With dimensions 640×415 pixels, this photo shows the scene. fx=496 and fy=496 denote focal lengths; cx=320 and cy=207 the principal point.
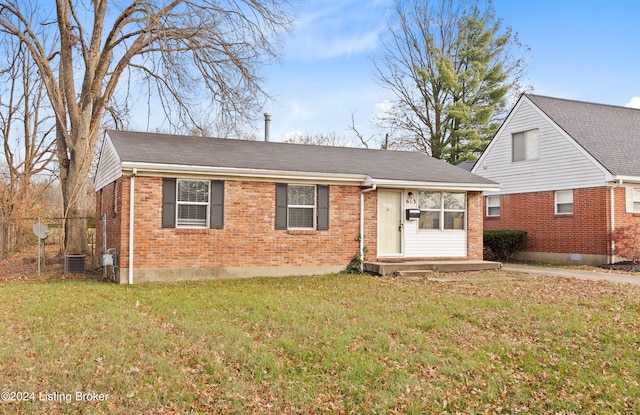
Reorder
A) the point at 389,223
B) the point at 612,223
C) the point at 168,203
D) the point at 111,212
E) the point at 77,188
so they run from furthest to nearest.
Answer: the point at 77,188, the point at 612,223, the point at 389,223, the point at 111,212, the point at 168,203

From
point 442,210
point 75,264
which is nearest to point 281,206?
point 442,210

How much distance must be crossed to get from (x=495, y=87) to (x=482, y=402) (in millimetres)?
29231

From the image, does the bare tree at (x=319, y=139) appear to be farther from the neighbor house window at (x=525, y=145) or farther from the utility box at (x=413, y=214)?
the utility box at (x=413, y=214)

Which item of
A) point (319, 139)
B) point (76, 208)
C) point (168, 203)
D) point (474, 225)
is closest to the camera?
point (168, 203)

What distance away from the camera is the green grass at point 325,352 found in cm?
496

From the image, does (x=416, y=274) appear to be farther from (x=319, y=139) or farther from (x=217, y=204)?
(x=319, y=139)

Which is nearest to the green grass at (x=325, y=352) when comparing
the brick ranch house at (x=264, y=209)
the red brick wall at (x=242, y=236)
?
the red brick wall at (x=242, y=236)

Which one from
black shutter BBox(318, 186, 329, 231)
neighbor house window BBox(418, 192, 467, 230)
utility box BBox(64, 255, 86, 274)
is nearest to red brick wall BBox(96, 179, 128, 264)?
utility box BBox(64, 255, 86, 274)

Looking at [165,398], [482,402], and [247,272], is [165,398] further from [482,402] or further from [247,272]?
[247,272]

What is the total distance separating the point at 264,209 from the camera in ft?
42.9

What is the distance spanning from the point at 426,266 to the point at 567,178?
7517mm

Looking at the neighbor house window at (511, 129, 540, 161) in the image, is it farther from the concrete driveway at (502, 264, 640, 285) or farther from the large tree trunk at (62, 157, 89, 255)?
the large tree trunk at (62, 157, 89, 255)

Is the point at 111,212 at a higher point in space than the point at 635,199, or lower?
lower

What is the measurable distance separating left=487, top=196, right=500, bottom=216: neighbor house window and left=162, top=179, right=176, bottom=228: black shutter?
14319 millimetres
